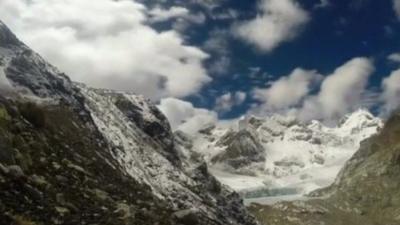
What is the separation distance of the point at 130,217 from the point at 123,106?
5622 cm

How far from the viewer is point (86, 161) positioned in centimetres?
6234

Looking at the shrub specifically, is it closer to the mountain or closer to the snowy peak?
the mountain

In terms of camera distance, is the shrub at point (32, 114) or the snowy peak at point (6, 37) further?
the snowy peak at point (6, 37)

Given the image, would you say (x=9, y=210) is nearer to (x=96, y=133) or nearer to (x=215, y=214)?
(x=96, y=133)

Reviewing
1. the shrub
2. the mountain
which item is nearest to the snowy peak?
the mountain

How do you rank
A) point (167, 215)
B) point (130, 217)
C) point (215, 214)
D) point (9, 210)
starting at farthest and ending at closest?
point (215, 214)
point (167, 215)
point (130, 217)
point (9, 210)

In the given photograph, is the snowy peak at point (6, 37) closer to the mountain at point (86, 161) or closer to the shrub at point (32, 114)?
the mountain at point (86, 161)

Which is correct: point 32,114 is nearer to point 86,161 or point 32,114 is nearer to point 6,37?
point 86,161

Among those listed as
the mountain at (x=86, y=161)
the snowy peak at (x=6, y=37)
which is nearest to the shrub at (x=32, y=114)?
the mountain at (x=86, y=161)

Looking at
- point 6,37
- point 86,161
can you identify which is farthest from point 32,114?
point 6,37

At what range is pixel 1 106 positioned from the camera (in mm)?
54188

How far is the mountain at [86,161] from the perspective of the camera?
44.7 metres

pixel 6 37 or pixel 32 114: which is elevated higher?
pixel 6 37

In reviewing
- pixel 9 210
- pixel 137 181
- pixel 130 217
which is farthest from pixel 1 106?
pixel 137 181
